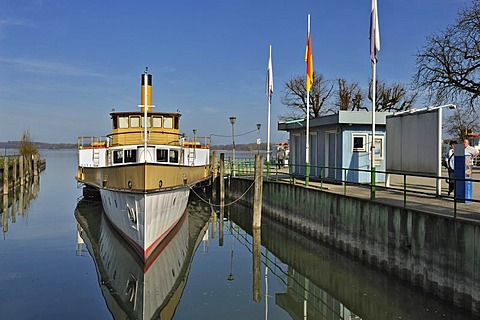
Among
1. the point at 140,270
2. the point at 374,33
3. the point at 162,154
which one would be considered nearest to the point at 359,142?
the point at 374,33

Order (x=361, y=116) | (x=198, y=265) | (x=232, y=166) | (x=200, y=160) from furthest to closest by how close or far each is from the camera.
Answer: (x=232, y=166) < (x=200, y=160) < (x=361, y=116) < (x=198, y=265)

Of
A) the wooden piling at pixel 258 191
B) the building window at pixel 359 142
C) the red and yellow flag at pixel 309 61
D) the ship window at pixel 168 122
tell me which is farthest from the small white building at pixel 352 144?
the ship window at pixel 168 122

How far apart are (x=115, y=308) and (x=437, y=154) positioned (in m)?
10.2

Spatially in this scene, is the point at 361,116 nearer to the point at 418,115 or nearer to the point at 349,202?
the point at 418,115

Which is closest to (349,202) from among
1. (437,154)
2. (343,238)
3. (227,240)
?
(343,238)

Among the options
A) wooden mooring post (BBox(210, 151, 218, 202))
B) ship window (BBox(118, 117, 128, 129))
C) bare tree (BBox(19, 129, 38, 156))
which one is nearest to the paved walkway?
ship window (BBox(118, 117, 128, 129))

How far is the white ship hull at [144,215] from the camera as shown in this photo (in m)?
13.9

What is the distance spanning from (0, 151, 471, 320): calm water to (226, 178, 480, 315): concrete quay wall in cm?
36

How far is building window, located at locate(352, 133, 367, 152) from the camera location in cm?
1978

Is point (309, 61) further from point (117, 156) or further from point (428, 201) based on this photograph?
point (117, 156)

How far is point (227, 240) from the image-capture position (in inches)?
771

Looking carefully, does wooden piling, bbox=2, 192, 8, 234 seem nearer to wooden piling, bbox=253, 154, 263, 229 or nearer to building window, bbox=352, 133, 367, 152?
wooden piling, bbox=253, 154, 263, 229

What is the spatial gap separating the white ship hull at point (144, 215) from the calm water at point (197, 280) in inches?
22.7

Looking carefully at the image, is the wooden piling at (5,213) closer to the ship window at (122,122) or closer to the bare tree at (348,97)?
the ship window at (122,122)
